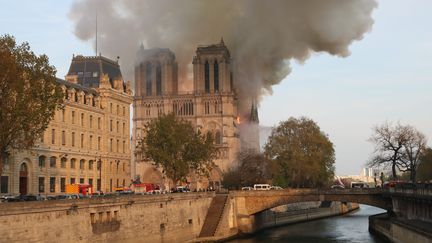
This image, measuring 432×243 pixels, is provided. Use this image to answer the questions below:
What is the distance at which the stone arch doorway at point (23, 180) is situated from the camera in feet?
277

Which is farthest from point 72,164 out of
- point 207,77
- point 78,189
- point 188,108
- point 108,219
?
point 207,77

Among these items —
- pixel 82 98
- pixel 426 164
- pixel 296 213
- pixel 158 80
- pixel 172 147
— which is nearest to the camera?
pixel 82 98

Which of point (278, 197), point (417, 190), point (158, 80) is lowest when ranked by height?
point (278, 197)

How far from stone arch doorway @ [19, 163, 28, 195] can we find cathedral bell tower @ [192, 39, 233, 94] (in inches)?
4070

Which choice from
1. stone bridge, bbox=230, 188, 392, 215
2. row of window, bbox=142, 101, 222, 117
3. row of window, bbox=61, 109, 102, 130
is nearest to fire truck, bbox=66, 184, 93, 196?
row of window, bbox=61, 109, 102, 130

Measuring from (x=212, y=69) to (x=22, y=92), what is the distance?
434 ft

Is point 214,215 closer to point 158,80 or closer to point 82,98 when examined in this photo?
point 82,98

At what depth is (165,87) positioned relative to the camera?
191m

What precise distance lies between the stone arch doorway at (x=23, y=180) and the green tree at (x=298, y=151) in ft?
193

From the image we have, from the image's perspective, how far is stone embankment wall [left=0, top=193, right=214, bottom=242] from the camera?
47.6 meters

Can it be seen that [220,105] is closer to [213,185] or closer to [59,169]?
[213,185]

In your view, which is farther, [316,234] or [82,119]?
[82,119]

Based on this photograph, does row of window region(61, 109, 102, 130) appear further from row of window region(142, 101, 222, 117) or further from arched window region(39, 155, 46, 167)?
row of window region(142, 101, 222, 117)

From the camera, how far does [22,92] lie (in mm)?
54125
